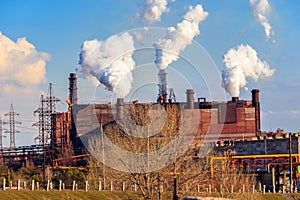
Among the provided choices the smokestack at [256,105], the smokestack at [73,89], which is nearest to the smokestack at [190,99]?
the smokestack at [256,105]

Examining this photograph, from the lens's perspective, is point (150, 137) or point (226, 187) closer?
point (150, 137)

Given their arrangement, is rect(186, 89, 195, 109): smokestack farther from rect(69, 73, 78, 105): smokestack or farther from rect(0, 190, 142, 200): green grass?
rect(0, 190, 142, 200): green grass

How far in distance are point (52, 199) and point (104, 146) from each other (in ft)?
36.1

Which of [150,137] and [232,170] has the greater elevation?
[150,137]

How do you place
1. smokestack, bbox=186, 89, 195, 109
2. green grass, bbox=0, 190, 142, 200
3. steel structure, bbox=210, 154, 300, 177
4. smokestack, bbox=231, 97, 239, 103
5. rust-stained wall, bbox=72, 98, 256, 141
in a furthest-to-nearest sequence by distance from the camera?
smokestack, bbox=231, 97, 239, 103
smokestack, bbox=186, 89, 195, 109
rust-stained wall, bbox=72, 98, 256, 141
steel structure, bbox=210, 154, 300, 177
green grass, bbox=0, 190, 142, 200

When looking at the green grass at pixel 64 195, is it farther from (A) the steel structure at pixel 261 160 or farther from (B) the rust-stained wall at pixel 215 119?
(B) the rust-stained wall at pixel 215 119

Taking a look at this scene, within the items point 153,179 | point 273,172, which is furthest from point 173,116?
point 273,172

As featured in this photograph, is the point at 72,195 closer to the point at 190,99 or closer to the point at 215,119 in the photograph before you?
the point at 190,99

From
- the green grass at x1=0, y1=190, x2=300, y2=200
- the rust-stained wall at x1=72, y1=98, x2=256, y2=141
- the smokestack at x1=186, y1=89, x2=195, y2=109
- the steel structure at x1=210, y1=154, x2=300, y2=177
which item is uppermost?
the smokestack at x1=186, y1=89, x2=195, y2=109

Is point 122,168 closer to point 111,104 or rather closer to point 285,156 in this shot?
point 285,156

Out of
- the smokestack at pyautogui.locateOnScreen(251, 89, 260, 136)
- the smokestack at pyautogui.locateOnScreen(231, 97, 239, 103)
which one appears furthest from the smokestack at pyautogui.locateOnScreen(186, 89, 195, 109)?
→ the smokestack at pyautogui.locateOnScreen(251, 89, 260, 136)

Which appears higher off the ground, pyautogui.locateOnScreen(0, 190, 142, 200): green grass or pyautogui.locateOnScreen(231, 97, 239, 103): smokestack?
pyautogui.locateOnScreen(231, 97, 239, 103): smokestack

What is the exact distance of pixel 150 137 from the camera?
106ft

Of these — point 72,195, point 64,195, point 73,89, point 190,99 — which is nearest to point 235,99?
point 190,99
